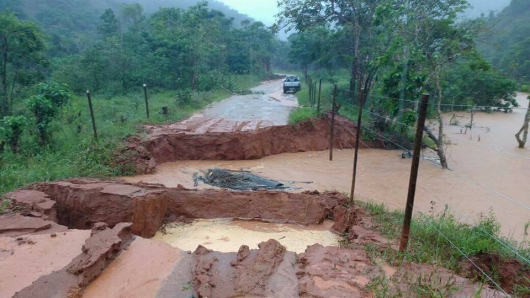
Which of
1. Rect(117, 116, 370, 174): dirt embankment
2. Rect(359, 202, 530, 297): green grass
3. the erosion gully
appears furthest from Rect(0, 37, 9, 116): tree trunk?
Rect(359, 202, 530, 297): green grass

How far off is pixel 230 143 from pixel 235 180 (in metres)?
2.96

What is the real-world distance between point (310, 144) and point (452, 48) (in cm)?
591

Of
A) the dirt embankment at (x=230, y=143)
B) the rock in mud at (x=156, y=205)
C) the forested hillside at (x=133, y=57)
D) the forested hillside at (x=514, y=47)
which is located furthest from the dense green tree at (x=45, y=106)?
the forested hillside at (x=514, y=47)

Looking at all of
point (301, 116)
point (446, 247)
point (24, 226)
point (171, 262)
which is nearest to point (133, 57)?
point (301, 116)

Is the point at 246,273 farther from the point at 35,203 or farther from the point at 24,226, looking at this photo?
the point at 35,203

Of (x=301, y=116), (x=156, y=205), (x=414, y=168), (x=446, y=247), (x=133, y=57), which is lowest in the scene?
(x=156, y=205)

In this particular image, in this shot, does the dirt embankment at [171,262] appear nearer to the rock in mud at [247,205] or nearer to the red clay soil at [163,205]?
the red clay soil at [163,205]

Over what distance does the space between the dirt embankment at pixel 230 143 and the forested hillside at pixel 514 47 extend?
504 inches

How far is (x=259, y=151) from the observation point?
40.4ft

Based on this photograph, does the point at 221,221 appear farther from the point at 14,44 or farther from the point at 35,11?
the point at 35,11

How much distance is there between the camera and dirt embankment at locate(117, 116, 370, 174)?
10336 mm

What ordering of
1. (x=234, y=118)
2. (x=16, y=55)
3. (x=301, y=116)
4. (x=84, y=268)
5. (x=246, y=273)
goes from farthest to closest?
(x=234, y=118), (x=301, y=116), (x=16, y=55), (x=246, y=273), (x=84, y=268)

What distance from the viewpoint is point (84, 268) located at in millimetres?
3865

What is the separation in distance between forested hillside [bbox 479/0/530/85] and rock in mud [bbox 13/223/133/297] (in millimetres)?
21956
